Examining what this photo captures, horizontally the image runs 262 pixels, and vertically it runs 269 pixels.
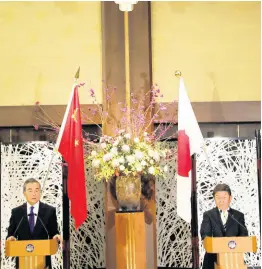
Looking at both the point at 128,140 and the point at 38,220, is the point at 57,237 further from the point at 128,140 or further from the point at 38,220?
the point at 128,140

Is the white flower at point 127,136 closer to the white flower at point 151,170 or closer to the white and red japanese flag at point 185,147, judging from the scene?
the white flower at point 151,170

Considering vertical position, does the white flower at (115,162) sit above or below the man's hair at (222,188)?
above

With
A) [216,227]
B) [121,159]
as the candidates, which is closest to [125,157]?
[121,159]

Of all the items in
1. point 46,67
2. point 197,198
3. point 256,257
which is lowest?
point 256,257

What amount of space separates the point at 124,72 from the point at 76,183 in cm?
112

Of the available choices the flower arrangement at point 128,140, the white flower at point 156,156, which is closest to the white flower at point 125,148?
the flower arrangement at point 128,140

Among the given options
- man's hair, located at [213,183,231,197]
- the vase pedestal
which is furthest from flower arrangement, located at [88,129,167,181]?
man's hair, located at [213,183,231,197]

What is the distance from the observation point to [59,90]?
14.4ft

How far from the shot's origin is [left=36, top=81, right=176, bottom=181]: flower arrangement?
3.74m

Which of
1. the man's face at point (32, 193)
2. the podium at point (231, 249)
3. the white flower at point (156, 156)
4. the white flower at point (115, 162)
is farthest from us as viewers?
the man's face at point (32, 193)

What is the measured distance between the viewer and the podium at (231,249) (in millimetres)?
3943

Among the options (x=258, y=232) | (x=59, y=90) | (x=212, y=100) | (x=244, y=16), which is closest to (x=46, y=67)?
(x=59, y=90)

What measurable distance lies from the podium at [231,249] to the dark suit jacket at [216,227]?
0.08 m

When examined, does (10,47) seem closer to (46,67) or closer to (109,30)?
(46,67)
